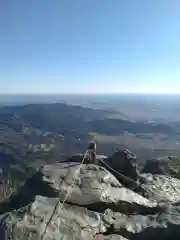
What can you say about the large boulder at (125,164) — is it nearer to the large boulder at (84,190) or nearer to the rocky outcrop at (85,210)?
the rocky outcrop at (85,210)

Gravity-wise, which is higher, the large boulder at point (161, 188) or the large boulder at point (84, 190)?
the large boulder at point (84, 190)

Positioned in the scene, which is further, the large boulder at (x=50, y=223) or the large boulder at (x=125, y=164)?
the large boulder at (x=125, y=164)

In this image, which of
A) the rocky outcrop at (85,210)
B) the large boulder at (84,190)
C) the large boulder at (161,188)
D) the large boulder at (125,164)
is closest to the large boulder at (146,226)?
the rocky outcrop at (85,210)

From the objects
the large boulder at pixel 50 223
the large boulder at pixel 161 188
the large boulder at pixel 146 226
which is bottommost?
the large boulder at pixel 161 188

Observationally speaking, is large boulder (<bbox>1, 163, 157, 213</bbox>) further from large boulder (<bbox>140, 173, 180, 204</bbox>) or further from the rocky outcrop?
large boulder (<bbox>140, 173, 180, 204</bbox>)

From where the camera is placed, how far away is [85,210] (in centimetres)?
616

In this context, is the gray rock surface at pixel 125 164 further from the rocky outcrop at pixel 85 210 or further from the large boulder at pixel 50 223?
the large boulder at pixel 50 223

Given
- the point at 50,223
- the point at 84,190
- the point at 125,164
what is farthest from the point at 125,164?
the point at 50,223

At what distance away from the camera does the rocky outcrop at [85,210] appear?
521 centimetres

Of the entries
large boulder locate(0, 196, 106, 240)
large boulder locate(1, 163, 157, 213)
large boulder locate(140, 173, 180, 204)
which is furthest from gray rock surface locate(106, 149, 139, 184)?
large boulder locate(0, 196, 106, 240)

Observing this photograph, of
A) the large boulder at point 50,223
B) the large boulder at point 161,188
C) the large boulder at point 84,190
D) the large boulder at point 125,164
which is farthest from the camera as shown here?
the large boulder at point 125,164

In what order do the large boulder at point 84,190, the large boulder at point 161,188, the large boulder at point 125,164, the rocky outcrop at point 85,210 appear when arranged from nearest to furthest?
A: the rocky outcrop at point 85,210 < the large boulder at point 84,190 < the large boulder at point 161,188 < the large boulder at point 125,164

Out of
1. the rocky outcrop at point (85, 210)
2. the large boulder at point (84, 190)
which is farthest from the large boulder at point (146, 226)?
the large boulder at point (84, 190)

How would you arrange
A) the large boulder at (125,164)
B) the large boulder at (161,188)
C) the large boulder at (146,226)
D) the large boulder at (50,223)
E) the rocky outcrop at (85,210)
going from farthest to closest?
1. the large boulder at (125,164)
2. the large boulder at (161,188)
3. the large boulder at (146,226)
4. the rocky outcrop at (85,210)
5. the large boulder at (50,223)
